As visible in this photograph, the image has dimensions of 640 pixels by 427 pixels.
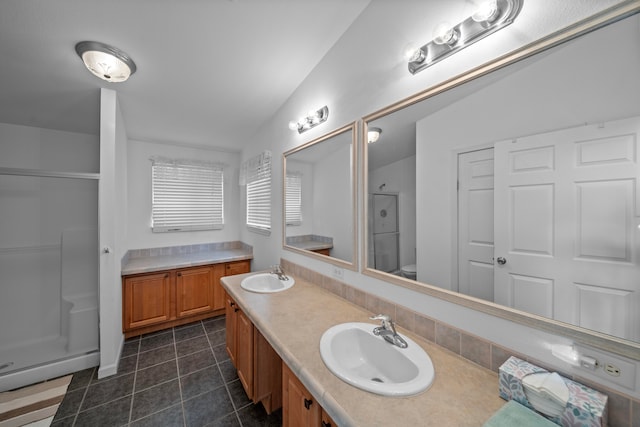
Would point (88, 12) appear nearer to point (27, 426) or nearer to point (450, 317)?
point (450, 317)

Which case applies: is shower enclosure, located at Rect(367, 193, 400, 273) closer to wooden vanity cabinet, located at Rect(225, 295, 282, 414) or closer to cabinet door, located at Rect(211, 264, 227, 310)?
wooden vanity cabinet, located at Rect(225, 295, 282, 414)

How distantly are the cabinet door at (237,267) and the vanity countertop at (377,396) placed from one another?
195 centimetres

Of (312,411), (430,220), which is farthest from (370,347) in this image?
(430,220)

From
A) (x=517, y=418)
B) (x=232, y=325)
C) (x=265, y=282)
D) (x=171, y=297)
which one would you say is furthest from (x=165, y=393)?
(x=517, y=418)

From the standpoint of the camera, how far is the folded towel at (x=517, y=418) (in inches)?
24.4

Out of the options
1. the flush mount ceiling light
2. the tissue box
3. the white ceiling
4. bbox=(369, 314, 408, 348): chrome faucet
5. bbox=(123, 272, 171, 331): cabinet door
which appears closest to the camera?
the tissue box

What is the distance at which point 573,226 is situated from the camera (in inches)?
27.5

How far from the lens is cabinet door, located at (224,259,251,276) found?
308 cm

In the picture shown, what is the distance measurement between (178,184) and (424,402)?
364 centimetres

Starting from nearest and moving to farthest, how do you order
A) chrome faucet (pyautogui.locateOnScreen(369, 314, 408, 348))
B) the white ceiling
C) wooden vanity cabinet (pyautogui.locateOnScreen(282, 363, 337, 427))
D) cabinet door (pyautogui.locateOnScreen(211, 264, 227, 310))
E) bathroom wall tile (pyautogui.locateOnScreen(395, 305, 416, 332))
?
wooden vanity cabinet (pyautogui.locateOnScreen(282, 363, 337, 427)) → chrome faucet (pyautogui.locateOnScreen(369, 314, 408, 348)) → bathroom wall tile (pyautogui.locateOnScreen(395, 305, 416, 332)) → the white ceiling → cabinet door (pyautogui.locateOnScreen(211, 264, 227, 310))

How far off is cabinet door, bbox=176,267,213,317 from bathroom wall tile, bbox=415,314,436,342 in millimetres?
2694

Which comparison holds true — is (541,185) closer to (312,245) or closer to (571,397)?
(571,397)

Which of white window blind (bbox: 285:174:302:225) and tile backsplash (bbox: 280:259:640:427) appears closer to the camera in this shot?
tile backsplash (bbox: 280:259:640:427)

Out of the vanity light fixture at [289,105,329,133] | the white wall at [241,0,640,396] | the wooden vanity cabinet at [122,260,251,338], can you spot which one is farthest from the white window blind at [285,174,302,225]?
the wooden vanity cabinet at [122,260,251,338]
